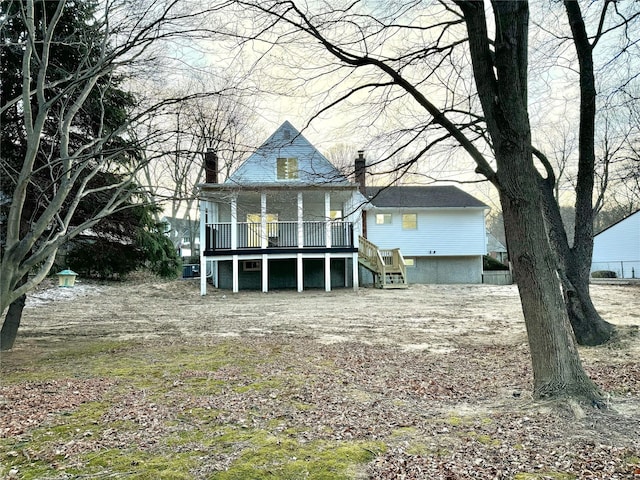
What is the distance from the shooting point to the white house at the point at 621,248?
90.8 feet

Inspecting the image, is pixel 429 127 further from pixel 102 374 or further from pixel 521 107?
pixel 102 374

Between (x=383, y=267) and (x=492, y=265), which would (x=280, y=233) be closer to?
(x=383, y=267)

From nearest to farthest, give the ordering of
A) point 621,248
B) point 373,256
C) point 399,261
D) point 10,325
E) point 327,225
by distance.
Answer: point 10,325
point 327,225
point 399,261
point 373,256
point 621,248

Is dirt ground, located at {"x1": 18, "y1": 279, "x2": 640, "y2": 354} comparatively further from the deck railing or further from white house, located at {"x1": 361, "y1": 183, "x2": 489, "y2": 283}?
white house, located at {"x1": 361, "y1": 183, "x2": 489, "y2": 283}

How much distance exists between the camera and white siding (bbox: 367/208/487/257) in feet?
78.8

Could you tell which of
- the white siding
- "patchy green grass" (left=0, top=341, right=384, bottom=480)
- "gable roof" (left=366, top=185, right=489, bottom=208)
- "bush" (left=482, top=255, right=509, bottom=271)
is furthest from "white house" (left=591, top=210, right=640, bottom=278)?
"patchy green grass" (left=0, top=341, right=384, bottom=480)

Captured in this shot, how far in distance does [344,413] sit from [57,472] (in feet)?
7.22

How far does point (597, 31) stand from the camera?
6688mm

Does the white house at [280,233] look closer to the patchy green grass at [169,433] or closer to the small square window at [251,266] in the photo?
the small square window at [251,266]

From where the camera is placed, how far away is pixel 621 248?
2891 centimetres

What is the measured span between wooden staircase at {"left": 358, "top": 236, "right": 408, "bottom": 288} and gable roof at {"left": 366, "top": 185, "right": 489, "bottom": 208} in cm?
333

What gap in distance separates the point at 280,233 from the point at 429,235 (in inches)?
364

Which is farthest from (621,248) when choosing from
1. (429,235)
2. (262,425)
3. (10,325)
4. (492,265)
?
(10,325)

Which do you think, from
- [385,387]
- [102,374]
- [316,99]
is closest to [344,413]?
[385,387]
